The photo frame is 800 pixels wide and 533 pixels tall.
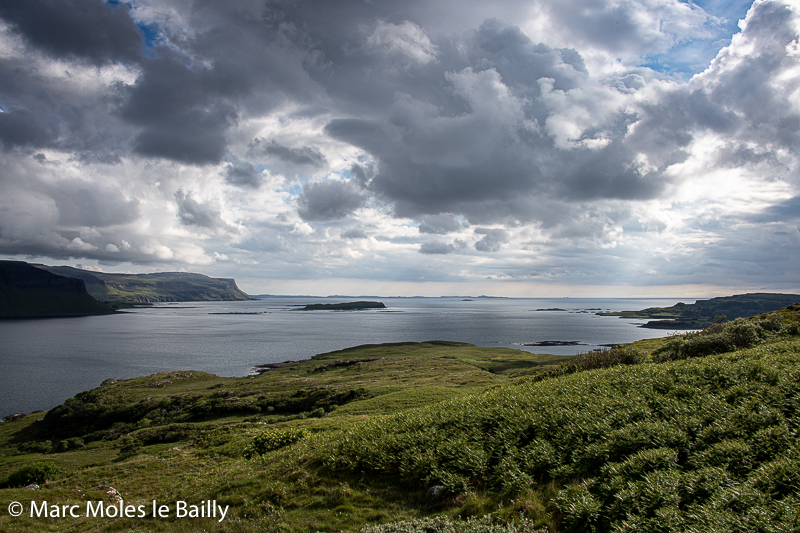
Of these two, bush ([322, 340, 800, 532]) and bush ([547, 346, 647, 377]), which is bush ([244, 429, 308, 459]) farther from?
bush ([547, 346, 647, 377])

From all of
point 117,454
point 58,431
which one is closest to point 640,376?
point 117,454

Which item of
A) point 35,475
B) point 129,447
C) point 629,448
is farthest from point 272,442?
point 129,447

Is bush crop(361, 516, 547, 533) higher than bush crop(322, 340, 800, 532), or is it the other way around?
bush crop(322, 340, 800, 532)

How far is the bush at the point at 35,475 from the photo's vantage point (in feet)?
78.1

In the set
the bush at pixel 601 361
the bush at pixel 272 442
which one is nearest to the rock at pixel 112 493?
the bush at pixel 272 442

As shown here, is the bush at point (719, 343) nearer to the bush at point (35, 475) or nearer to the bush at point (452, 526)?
the bush at point (452, 526)

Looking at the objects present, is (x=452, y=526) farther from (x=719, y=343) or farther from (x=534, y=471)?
(x=719, y=343)

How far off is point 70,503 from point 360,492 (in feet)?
49.4

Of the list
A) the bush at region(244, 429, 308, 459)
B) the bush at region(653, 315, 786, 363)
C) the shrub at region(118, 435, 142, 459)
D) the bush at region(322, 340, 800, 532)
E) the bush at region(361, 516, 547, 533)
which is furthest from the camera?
the shrub at region(118, 435, 142, 459)

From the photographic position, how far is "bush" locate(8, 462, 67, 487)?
23797mm

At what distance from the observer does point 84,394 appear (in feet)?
217

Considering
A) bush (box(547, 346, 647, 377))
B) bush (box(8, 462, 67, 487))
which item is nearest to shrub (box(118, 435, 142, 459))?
bush (box(8, 462, 67, 487))

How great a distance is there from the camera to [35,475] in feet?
80.0

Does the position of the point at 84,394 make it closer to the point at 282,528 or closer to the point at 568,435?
the point at 282,528
